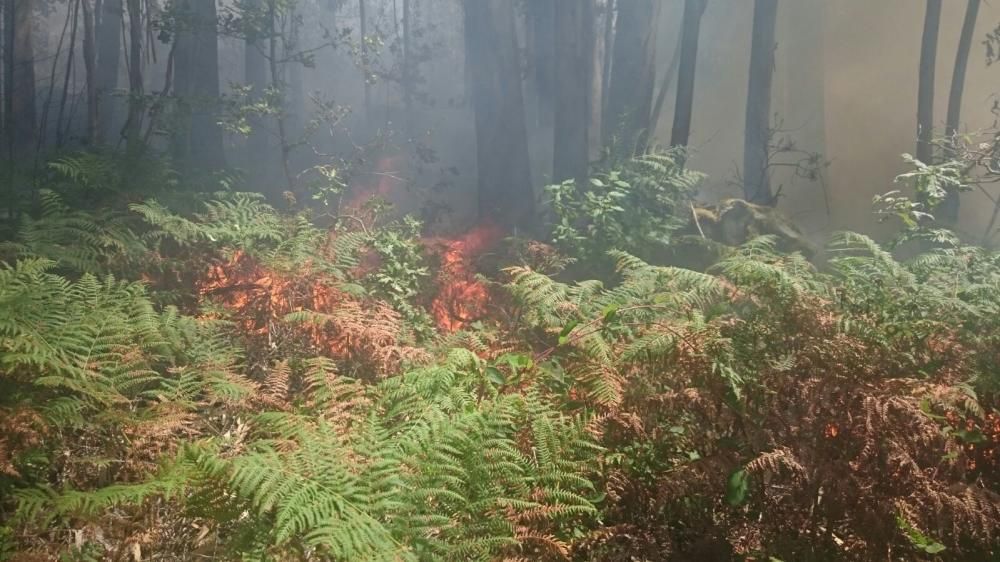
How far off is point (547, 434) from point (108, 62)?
758cm

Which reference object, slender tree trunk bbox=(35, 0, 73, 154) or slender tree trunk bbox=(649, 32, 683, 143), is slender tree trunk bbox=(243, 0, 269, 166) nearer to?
slender tree trunk bbox=(35, 0, 73, 154)

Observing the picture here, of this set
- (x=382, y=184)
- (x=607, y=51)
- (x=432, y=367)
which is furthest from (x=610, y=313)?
(x=607, y=51)

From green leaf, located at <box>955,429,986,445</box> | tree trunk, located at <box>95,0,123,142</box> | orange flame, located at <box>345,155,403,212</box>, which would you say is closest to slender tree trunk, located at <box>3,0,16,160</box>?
tree trunk, located at <box>95,0,123,142</box>

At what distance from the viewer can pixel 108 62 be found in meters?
7.94

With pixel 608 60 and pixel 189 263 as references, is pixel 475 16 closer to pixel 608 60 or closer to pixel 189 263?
pixel 608 60

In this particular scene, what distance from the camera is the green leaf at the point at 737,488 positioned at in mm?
2634

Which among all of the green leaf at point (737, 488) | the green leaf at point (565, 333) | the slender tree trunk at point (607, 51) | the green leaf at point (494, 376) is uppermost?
the slender tree trunk at point (607, 51)

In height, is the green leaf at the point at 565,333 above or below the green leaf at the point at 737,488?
above

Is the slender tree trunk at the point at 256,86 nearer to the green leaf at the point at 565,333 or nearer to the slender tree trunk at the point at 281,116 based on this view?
the slender tree trunk at the point at 281,116

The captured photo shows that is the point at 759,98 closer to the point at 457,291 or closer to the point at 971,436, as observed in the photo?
the point at 457,291

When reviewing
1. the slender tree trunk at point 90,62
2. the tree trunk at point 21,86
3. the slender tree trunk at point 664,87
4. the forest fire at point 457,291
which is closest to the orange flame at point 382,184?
the forest fire at point 457,291

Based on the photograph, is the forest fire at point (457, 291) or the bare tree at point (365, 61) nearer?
the forest fire at point (457, 291)

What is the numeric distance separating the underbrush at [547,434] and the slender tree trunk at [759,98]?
215 inches

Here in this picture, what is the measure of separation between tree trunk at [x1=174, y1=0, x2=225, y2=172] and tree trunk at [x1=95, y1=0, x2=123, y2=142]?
0.64 metres
